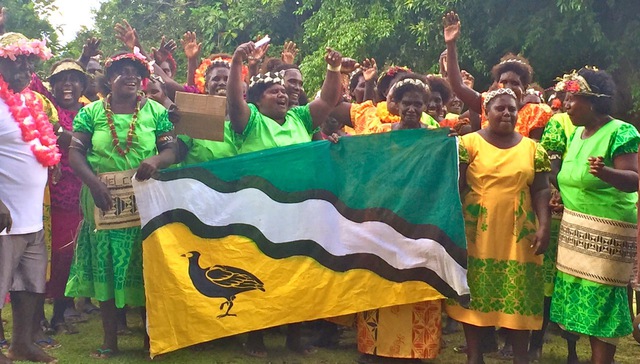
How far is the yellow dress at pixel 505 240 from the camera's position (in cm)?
491

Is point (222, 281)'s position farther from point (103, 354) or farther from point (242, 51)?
point (242, 51)

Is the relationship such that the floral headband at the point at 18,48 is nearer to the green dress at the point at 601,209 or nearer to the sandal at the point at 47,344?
the sandal at the point at 47,344

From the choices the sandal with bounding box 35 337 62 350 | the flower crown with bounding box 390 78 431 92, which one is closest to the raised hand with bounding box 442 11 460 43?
the flower crown with bounding box 390 78 431 92

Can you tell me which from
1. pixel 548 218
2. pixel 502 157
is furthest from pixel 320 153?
pixel 548 218

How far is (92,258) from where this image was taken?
5578 millimetres

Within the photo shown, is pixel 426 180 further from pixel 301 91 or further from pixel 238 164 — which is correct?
pixel 301 91

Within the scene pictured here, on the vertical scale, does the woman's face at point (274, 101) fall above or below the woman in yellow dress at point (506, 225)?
above

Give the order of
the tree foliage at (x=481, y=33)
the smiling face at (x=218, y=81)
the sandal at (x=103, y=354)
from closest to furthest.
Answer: the sandal at (x=103, y=354), the smiling face at (x=218, y=81), the tree foliage at (x=481, y=33)

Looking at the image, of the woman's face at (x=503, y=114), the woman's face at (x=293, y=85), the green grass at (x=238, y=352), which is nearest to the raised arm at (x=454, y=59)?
the woman's face at (x=503, y=114)

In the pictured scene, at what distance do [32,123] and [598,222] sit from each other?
3.94 m

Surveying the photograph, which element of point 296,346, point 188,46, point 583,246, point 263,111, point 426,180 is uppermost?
point 188,46

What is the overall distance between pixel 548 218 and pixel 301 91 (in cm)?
296

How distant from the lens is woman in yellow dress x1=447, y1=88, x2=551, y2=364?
491 centimetres

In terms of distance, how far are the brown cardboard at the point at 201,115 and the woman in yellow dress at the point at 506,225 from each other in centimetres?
179
